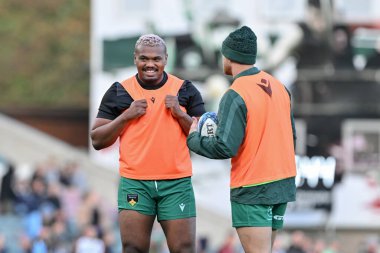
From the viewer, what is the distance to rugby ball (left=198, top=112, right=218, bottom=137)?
905cm

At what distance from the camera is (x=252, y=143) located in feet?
29.6

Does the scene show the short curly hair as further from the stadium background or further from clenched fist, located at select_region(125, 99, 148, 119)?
the stadium background

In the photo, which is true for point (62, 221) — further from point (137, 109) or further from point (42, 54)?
point (42, 54)

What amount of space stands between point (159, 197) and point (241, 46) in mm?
1331

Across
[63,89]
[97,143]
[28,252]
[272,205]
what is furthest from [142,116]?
[63,89]

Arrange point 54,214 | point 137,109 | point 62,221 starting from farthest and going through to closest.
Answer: point 62,221 → point 54,214 → point 137,109

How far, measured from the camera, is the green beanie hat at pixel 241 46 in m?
9.09

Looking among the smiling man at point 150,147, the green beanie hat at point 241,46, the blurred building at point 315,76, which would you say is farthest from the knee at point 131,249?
the blurred building at point 315,76

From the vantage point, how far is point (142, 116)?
9375mm

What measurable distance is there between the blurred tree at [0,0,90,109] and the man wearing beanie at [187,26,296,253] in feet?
126

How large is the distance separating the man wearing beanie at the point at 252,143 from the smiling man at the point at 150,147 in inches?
12.1

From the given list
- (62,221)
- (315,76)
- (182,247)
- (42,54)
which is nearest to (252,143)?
(182,247)

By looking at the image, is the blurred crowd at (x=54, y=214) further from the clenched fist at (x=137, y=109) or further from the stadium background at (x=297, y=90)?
the clenched fist at (x=137, y=109)

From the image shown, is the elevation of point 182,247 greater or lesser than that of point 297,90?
lesser
